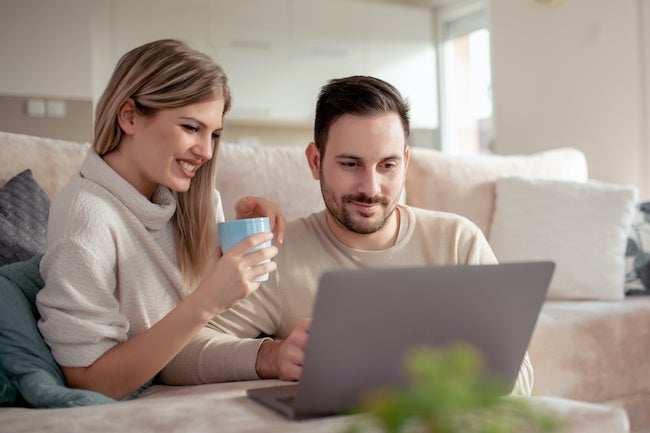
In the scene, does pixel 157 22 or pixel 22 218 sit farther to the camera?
pixel 157 22

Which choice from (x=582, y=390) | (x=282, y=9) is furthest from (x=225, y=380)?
(x=282, y=9)

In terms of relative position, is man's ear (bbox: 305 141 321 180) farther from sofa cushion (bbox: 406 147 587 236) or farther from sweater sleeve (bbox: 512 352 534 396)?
sofa cushion (bbox: 406 147 587 236)

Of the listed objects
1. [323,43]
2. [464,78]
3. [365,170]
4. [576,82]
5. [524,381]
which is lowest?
[524,381]

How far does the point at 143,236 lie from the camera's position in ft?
4.50

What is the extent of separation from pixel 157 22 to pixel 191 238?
366 centimetres

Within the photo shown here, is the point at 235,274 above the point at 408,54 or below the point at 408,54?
below

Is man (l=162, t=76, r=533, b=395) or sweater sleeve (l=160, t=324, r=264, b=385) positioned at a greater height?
man (l=162, t=76, r=533, b=395)

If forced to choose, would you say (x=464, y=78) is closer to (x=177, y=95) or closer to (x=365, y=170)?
(x=365, y=170)

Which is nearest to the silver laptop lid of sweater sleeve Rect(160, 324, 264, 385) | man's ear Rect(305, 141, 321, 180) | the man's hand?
the man's hand

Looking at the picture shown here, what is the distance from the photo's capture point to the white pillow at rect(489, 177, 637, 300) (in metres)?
2.54

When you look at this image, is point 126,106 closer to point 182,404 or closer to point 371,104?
point 371,104

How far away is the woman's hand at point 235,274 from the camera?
1.17 metres

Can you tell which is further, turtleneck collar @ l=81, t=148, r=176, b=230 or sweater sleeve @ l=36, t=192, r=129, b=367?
turtleneck collar @ l=81, t=148, r=176, b=230

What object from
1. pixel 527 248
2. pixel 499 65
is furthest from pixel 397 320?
pixel 499 65
